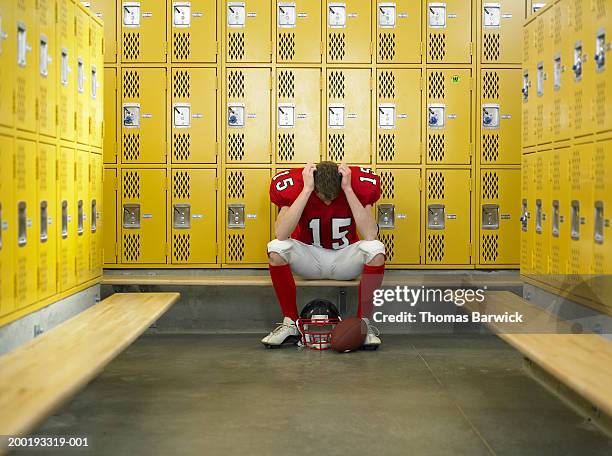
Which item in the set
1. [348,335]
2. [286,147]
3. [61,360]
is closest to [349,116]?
[286,147]

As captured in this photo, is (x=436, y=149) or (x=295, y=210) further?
(x=436, y=149)

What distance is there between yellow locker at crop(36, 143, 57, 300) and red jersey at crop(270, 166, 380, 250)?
1.67 metres

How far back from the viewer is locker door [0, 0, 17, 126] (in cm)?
366

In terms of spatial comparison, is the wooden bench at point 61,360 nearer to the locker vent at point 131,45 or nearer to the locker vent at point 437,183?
the locker vent at point 131,45

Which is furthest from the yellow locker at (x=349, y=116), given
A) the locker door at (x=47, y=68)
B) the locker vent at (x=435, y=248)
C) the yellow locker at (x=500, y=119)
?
the locker door at (x=47, y=68)

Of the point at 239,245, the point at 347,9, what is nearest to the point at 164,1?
the point at 347,9

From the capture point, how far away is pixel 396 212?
6461 millimetres

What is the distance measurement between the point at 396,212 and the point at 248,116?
1.34 metres

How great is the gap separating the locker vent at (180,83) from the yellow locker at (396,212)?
5.20 feet

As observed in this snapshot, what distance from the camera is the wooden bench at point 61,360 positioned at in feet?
8.02

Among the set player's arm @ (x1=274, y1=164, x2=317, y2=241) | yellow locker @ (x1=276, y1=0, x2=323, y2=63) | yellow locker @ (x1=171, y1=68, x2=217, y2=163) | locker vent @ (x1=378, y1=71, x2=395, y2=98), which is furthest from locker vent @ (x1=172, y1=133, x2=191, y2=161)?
locker vent @ (x1=378, y1=71, x2=395, y2=98)

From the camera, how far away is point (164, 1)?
Answer: 6375 millimetres

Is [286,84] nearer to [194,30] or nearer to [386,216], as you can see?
[194,30]

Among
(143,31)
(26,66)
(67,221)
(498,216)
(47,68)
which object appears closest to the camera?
(26,66)
